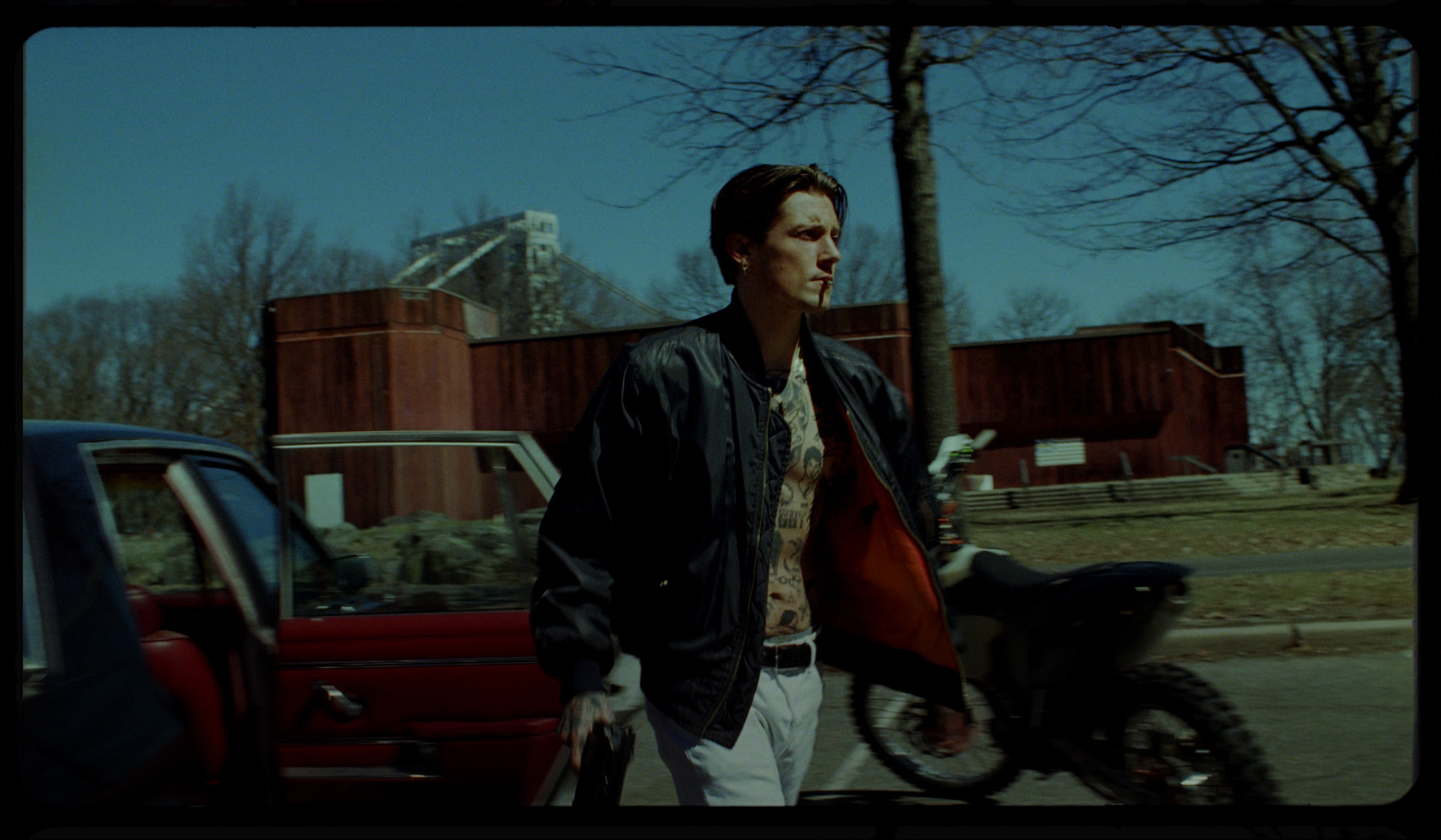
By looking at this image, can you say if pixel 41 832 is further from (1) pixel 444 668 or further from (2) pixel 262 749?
(1) pixel 444 668

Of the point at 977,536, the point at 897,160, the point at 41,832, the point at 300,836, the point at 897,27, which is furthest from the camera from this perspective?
the point at 977,536

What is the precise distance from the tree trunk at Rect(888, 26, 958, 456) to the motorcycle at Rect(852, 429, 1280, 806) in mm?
1033

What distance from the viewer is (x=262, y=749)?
2742mm

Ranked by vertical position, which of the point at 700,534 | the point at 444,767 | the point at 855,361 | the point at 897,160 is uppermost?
the point at 897,160

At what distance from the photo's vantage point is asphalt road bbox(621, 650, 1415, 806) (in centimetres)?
259

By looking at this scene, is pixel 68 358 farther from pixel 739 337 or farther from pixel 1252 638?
pixel 1252 638

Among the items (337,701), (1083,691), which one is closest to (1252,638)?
(1083,691)

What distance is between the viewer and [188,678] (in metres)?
2.92

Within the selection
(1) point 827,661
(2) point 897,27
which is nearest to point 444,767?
(1) point 827,661

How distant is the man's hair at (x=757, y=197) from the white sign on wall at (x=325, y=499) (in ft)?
4.34

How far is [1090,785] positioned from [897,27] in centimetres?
203

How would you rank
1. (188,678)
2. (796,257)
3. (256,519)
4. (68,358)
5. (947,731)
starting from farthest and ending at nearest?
(947,731) < (256,519) < (188,678) < (68,358) < (796,257)

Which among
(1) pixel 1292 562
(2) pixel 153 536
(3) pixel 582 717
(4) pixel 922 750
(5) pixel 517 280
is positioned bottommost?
(4) pixel 922 750

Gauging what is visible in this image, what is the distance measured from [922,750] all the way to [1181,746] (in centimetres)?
90
